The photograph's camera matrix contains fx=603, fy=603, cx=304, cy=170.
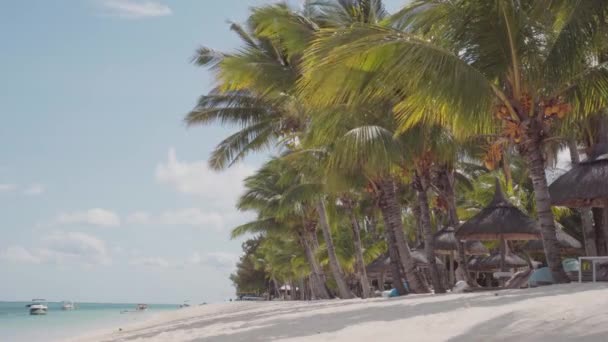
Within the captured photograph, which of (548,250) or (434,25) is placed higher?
(434,25)

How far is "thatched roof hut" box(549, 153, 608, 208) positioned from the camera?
34.3ft

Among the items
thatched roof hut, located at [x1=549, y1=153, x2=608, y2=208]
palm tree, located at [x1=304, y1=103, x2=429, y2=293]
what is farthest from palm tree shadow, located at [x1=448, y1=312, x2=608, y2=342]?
palm tree, located at [x1=304, y1=103, x2=429, y2=293]

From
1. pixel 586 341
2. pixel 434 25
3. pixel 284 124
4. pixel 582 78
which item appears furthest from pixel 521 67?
pixel 284 124

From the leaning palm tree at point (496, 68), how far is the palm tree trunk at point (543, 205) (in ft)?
0.05

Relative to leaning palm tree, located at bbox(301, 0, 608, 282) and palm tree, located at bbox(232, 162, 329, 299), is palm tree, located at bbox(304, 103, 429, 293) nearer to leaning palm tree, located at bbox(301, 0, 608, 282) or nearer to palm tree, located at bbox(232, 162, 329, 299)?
leaning palm tree, located at bbox(301, 0, 608, 282)

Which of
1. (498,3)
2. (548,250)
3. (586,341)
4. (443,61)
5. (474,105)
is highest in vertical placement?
(498,3)

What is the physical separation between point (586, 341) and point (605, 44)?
662cm

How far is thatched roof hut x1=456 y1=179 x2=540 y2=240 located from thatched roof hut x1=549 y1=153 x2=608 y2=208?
2.42 meters

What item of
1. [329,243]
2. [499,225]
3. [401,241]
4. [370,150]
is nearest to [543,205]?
[370,150]

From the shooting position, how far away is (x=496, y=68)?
9.17 m

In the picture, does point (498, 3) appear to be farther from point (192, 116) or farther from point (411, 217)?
point (411, 217)

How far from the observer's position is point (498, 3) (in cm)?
870

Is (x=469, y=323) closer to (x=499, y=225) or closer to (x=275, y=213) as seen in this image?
(x=499, y=225)

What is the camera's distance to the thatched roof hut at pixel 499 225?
13.7 meters
